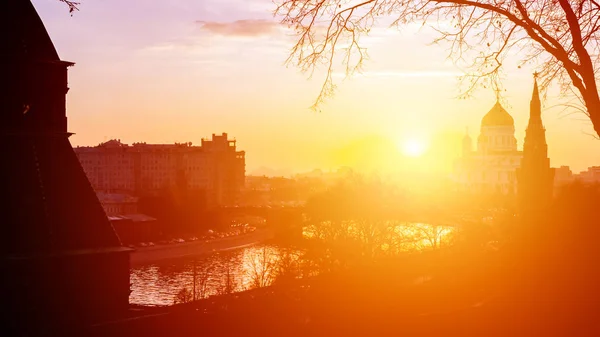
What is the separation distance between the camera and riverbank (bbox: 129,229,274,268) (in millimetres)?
58625

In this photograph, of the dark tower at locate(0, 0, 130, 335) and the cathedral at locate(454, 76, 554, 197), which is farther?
the cathedral at locate(454, 76, 554, 197)

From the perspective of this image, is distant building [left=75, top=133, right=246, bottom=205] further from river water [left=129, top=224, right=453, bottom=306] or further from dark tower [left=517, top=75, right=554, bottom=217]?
dark tower [left=517, top=75, right=554, bottom=217]

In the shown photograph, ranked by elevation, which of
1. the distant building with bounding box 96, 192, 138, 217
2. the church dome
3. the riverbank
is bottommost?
the riverbank

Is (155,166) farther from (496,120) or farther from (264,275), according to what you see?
(264,275)

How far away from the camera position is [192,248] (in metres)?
65.9

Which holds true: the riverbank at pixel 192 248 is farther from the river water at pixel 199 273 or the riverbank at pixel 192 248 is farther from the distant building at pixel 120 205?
the distant building at pixel 120 205

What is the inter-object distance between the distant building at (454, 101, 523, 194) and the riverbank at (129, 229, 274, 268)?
96.6ft

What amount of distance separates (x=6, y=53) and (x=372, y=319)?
201 inches

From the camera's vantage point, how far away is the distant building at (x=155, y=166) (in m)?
120

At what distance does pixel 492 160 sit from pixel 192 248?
43.6m

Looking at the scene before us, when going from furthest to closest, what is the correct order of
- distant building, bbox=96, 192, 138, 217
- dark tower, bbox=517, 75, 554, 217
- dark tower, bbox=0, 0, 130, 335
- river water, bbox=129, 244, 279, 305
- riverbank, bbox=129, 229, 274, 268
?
distant building, bbox=96, 192, 138, 217, riverbank, bbox=129, 229, 274, 268, dark tower, bbox=517, 75, 554, 217, river water, bbox=129, 244, 279, 305, dark tower, bbox=0, 0, 130, 335

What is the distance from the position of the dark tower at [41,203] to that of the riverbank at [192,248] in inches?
1767

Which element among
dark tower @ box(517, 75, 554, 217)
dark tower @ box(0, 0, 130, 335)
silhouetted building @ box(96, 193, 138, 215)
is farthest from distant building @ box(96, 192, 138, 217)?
dark tower @ box(0, 0, 130, 335)

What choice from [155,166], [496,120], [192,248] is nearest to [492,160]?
[496,120]
